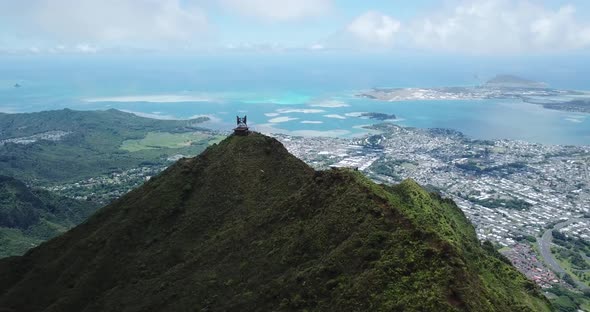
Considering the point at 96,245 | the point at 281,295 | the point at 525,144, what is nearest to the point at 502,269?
the point at 281,295

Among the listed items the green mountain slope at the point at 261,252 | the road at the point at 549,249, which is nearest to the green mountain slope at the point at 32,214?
the green mountain slope at the point at 261,252

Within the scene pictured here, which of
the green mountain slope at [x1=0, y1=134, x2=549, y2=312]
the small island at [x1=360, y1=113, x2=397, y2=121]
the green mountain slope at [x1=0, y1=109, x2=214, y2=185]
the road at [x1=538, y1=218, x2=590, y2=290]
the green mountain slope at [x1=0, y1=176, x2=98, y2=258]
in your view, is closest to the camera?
the green mountain slope at [x1=0, y1=134, x2=549, y2=312]

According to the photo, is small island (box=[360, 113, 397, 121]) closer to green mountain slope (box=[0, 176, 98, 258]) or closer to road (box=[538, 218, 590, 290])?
road (box=[538, 218, 590, 290])

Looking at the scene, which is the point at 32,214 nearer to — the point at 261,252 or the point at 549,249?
the point at 261,252

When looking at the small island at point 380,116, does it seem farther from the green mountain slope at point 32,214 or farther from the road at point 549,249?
the green mountain slope at point 32,214

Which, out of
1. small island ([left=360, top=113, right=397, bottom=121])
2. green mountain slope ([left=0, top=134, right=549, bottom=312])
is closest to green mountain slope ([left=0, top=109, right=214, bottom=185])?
small island ([left=360, top=113, right=397, bottom=121])

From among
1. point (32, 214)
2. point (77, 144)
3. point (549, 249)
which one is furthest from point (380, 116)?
point (32, 214)
